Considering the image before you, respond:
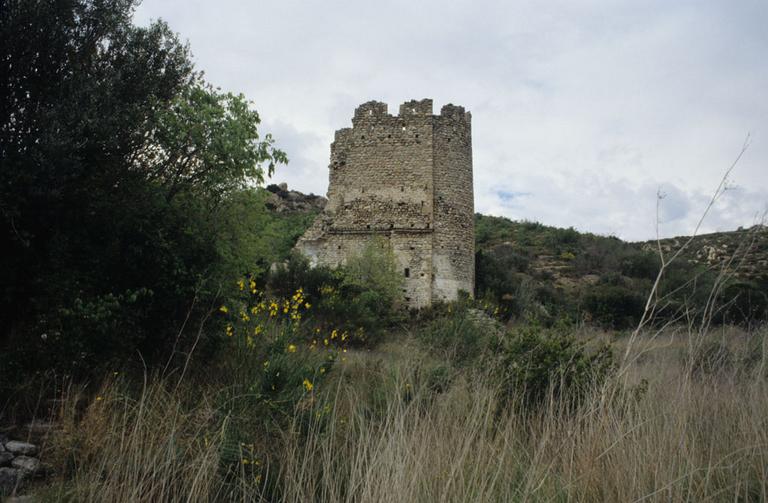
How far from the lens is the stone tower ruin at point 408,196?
18.9 m

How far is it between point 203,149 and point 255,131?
110 centimetres

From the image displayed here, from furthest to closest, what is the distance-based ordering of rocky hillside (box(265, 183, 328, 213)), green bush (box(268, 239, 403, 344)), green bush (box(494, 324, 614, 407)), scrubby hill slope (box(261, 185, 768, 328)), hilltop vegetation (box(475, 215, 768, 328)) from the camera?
rocky hillside (box(265, 183, 328, 213)) < scrubby hill slope (box(261, 185, 768, 328)) < hilltop vegetation (box(475, 215, 768, 328)) < green bush (box(268, 239, 403, 344)) < green bush (box(494, 324, 614, 407))

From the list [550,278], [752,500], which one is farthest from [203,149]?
[550,278]

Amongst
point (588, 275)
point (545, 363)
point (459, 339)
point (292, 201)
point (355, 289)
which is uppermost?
point (292, 201)

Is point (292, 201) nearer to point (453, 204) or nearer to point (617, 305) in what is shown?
point (453, 204)

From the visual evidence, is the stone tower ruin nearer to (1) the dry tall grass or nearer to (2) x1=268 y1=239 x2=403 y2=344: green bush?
(2) x1=268 y1=239 x2=403 y2=344: green bush

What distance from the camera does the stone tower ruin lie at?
18.9 m

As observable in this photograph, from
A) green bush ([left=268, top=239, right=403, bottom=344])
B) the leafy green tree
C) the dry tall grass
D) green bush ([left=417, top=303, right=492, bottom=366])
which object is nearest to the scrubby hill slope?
green bush ([left=268, top=239, right=403, bottom=344])

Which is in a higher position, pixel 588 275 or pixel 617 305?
pixel 588 275

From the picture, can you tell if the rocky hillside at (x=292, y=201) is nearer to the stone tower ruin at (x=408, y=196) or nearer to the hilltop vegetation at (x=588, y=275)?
the hilltop vegetation at (x=588, y=275)

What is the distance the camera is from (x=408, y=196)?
19.3m

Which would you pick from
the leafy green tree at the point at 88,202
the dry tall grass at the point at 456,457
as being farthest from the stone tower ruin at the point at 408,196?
the dry tall grass at the point at 456,457

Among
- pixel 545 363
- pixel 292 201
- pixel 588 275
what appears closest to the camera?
pixel 545 363

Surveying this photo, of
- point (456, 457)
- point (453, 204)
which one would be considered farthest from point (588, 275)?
point (456, 457)
